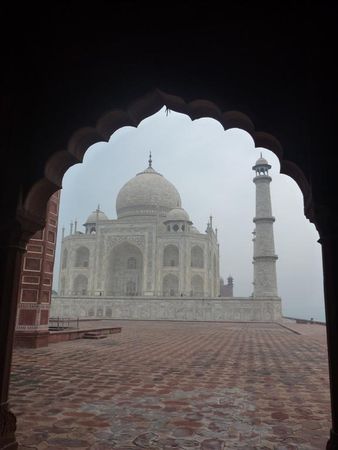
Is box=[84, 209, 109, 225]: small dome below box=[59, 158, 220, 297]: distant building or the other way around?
the other way around

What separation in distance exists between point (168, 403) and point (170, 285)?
98.6 feet

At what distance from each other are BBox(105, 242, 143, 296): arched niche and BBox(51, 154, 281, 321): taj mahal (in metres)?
0.09

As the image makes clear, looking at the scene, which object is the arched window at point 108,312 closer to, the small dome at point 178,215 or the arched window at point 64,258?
the arched window at point 64,258

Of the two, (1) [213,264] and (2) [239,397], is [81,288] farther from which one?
(2) [239,397]

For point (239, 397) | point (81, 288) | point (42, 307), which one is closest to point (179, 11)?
point (239, 397)

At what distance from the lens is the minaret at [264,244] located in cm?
2780

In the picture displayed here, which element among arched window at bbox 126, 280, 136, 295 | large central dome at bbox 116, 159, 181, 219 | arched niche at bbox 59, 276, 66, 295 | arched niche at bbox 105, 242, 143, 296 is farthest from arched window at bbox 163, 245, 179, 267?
arched niche at bbox 59, 276, 66, 295

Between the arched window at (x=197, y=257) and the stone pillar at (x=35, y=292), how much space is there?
82.9ft

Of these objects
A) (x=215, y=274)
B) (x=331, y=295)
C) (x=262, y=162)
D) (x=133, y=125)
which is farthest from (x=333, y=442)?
(x=215, y=274)

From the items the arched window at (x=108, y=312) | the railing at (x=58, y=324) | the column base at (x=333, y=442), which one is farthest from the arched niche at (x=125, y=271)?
the column base at (x=333, y=442)

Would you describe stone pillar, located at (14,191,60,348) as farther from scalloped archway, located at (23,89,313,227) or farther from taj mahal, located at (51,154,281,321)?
taj mahal, located at (51,154,281,321)

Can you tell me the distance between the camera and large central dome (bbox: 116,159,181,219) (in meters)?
37.5

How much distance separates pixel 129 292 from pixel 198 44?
1295 inches

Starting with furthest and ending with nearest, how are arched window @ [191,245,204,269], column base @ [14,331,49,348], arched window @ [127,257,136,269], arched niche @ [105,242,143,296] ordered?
arched window @ [127,257,136,269] < arched niche @ [105,242,143,296] < arched window @ [191,245,204,269] < column base @ [14,331,49,348]
